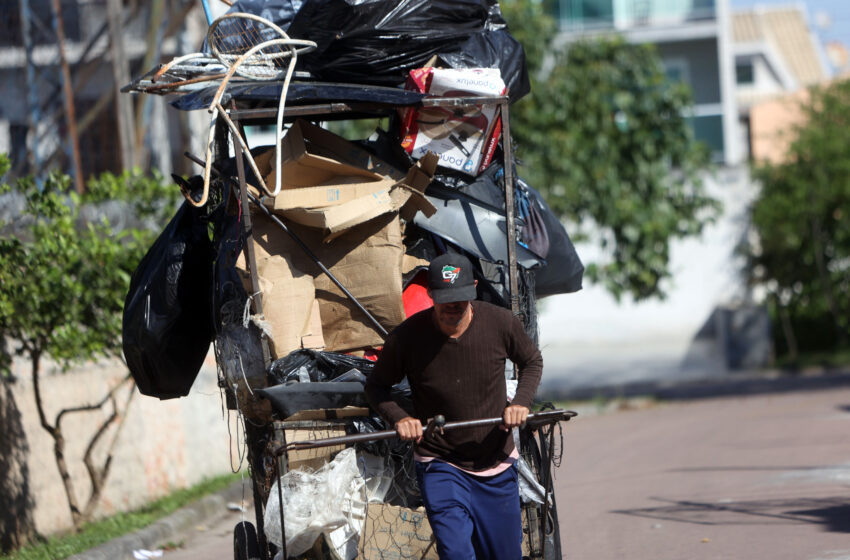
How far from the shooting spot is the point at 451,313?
4.59 meters

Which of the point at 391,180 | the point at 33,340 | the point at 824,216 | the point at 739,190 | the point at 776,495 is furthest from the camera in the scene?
the point at 739,190

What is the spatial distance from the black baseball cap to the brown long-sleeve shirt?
22 cm

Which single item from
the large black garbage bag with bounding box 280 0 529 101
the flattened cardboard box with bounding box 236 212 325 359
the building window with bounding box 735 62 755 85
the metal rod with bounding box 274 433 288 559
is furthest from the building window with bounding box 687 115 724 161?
the metal rod with bounding box 274 433 288 559

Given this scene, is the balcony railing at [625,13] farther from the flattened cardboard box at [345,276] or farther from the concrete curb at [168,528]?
the flattened cardboard box at [345,276]

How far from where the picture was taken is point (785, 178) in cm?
2497

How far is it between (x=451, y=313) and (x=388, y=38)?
181 centimetres

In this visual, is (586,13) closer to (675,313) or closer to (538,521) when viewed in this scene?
(675,313)

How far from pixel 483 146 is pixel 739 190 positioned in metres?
22.1

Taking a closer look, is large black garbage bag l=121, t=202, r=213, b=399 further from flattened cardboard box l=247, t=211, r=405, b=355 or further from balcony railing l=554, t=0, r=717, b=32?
balcony railing l=554, t=0, r=717, b=32

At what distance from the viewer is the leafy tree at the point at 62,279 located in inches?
292

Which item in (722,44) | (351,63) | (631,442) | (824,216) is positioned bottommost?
(631,442)

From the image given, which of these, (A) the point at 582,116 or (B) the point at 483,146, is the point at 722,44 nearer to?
(A) the point at 582,116

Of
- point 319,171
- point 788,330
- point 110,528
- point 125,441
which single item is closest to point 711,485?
point 110,528

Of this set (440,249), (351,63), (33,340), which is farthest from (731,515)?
(33,340)
